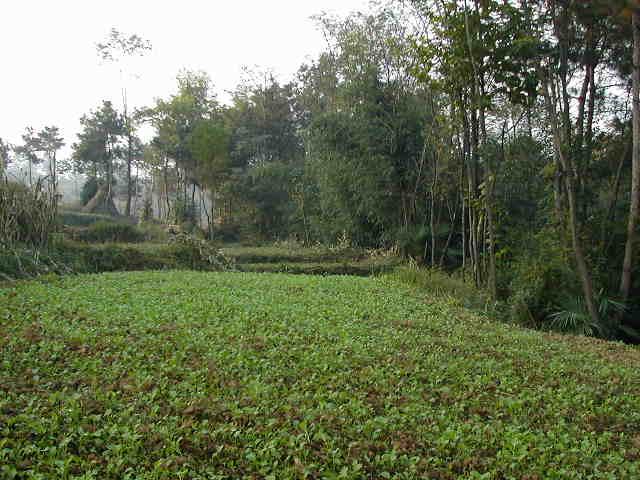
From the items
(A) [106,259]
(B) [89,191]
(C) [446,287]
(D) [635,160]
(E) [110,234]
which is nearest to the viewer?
(D) [635,160]

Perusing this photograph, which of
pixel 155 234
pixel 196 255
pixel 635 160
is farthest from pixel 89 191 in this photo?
pixel 635 160

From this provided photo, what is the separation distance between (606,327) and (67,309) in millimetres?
6599

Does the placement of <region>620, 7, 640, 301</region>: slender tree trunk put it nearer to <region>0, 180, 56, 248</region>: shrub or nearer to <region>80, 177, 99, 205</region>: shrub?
<region>0, 180, 56, 248</region>: shrub

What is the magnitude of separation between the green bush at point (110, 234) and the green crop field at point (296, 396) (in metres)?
8.78

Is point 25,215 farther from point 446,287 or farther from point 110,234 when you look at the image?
point 446,287

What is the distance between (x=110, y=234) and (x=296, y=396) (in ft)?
42.2

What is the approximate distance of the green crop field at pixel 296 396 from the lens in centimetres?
264

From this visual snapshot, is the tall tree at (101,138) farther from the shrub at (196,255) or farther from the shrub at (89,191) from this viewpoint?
the shrub at (196,255)

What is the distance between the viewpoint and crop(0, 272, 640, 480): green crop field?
8.68ft

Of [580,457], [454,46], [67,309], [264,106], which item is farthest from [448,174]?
[264,106]

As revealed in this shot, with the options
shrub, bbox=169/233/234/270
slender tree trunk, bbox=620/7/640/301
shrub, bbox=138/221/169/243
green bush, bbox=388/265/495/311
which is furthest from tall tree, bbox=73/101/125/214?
slender tree trunk, bbox=620/7/640/301

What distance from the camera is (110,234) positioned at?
48.8ft

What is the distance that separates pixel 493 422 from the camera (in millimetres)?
3256

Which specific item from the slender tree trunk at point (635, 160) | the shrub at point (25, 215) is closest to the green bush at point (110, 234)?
the shrub at point (25, 215)
